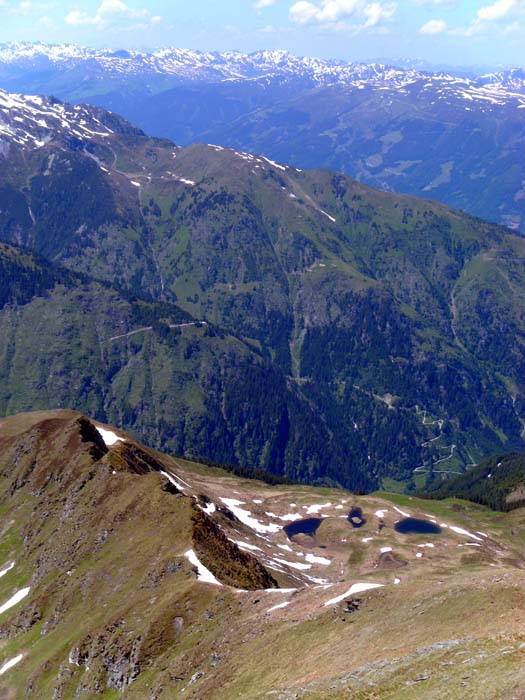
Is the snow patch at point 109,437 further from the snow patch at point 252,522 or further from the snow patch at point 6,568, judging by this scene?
the snow patch at point 252,522

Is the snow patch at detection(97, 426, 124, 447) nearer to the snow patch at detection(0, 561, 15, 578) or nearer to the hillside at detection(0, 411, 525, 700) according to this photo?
the hillside at detection(0, 411, 525, 700)

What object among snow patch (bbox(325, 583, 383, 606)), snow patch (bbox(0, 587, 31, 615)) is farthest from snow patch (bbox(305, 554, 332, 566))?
snow patch (bbox(325, 583, 383, 606))

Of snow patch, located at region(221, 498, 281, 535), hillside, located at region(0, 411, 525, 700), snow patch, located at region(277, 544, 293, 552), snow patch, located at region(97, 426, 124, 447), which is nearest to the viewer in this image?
hillside, located at region(0, 411, 525, 700)

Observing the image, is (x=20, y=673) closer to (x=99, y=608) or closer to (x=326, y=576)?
(x=99, y=608)

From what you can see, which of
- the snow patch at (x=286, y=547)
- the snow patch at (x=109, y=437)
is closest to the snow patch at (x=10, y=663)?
the snow patch at (x=109, y=437)

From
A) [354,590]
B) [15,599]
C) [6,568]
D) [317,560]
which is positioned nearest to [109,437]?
[6,568]

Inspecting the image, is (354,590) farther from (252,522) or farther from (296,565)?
(252,522)

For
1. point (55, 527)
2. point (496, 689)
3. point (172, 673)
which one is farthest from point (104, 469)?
point (496, 689)

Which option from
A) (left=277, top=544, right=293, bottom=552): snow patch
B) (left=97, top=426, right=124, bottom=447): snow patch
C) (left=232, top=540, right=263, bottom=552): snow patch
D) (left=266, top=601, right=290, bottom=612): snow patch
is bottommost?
(left=277, top=544, right=293, bottom=552): snow patch
